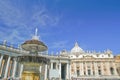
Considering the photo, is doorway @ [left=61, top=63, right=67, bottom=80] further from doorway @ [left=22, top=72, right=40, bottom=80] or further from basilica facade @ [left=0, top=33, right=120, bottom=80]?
doorway @ [left=22, top=72, right=40, bottom=80]

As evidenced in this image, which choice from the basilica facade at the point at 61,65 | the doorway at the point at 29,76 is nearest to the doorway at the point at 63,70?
the basilica facade at the point at 61,65

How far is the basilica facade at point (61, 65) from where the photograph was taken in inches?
1523

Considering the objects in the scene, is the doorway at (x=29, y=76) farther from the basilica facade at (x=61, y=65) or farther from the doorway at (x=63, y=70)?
the doorway at (x=63, y=70)

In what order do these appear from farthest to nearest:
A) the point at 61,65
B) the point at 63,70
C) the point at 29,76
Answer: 1. the point at 63,70
2. the point at 61,65
3. the point at 29,76

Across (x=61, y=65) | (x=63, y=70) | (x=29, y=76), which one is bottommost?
(x=29, y=76)

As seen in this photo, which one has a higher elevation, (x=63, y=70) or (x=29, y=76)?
(x=63, y=70)

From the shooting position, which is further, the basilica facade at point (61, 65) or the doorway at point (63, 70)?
the doorway at point (63, 70)

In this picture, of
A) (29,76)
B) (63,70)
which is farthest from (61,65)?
(29,76)

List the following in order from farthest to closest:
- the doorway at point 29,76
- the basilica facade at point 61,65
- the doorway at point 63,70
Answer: the doorway at point 63,70, the basilica facade at point 61,65, the doorway at point 29,76

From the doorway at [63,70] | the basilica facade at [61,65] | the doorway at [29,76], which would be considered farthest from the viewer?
the doorway at [63,70]

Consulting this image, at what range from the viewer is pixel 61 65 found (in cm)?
5909

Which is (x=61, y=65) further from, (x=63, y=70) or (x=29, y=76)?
(x=29, y=76)

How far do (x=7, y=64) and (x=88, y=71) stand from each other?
150 ft

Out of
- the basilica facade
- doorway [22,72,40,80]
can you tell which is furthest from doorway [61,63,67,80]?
doorway [22,72,40,80]
